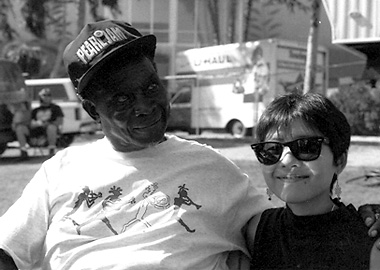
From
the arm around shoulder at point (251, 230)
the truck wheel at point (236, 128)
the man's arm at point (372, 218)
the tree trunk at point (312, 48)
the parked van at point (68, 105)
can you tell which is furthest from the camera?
the truck wheel at point (236, 128)

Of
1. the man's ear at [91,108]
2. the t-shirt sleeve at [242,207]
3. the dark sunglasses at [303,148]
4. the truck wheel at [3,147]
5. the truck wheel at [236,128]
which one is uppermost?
the man's ear at [91,108]

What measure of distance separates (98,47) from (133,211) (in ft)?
1.78

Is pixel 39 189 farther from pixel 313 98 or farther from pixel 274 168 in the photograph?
pixel 313 98

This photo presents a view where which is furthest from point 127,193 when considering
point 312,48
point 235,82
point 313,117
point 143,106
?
point 235,82

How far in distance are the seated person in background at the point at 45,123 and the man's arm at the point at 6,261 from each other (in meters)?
10.4

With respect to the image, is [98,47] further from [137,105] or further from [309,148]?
[309,148]

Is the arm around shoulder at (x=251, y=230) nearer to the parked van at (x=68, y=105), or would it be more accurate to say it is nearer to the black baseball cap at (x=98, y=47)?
the black baseball cap at (x=98, y=47)

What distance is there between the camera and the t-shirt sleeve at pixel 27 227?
2.19 m

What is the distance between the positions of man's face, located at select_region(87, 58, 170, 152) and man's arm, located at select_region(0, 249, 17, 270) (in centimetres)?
55

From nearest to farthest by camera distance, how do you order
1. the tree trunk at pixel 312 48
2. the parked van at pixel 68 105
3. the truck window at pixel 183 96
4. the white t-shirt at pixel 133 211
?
the white t-shirt at pixel 133 211 → the tree trunk at pixel 312 48 → the parked van at pixel 68 105 → the truck window at pixel 183 96

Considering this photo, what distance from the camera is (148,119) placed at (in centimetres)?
216

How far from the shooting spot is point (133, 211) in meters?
2.13

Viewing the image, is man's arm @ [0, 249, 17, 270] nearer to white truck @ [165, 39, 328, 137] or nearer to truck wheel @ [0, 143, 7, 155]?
truck wheel @ [0, 143, 7, 155]

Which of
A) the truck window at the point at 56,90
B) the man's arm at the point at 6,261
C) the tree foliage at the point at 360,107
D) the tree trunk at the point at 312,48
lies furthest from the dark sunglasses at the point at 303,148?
the tree foliage at the point at 360,107
